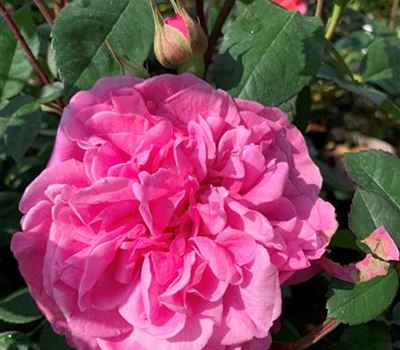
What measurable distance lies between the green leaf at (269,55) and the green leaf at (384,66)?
0.38 metres

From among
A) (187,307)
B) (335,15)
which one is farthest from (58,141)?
(335,15)

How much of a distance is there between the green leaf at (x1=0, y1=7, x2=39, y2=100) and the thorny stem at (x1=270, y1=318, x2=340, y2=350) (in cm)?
55

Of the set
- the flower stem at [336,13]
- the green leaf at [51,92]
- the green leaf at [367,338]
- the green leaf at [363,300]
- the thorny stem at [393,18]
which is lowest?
the thorny stem at [393,18]

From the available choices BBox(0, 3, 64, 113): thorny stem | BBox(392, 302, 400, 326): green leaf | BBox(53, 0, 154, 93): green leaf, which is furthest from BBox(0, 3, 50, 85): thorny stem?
BBox(392, 302, 400, 326): green leaf

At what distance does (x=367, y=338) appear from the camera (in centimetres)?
90

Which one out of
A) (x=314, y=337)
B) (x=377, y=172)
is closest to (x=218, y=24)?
(x=377, y=172)

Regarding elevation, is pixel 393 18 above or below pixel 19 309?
below

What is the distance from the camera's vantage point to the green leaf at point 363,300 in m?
0.75

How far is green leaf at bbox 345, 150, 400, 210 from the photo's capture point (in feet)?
2.86

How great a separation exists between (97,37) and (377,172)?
0.34 m

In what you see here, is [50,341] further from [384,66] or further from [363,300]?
[384,66]

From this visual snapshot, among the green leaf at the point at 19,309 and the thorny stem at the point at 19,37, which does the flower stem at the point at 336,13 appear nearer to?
the thorny stem at the point at 19,37

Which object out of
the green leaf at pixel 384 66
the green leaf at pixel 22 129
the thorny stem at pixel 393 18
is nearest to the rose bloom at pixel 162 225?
the green leaf at pixel 22 129

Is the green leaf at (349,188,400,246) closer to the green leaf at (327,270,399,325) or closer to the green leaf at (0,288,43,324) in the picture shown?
the green leaf at (327,270,399,325)
